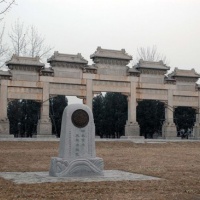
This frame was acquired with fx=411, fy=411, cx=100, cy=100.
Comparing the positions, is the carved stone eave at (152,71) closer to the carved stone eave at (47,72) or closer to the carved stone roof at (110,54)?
the carved stone roof at (110,54)

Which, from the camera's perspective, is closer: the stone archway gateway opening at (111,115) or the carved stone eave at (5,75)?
the carved stone eave at (5,75)

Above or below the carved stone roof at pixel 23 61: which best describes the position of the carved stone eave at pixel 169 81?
below

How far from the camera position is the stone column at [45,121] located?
89.5ft

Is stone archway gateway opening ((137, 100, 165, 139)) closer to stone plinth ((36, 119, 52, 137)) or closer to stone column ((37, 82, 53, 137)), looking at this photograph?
stone column ((37, 82, 53, 137))

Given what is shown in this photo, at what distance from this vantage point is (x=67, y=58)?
28.2m

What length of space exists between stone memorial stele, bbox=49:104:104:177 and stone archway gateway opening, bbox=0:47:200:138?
629 inches

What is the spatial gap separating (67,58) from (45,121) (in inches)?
180

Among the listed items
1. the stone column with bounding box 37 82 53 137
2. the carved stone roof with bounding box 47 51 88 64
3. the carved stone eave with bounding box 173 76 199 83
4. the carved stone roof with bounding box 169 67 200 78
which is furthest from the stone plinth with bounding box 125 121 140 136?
the stone column with bounding box 37 82 53 137

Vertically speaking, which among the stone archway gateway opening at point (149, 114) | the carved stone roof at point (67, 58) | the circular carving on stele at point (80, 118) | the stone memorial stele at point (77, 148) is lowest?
the stone memorial stele at point (77, 148)

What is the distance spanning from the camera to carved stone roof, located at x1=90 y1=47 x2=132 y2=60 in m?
29.0

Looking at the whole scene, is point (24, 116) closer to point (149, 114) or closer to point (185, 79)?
point (149, 114)

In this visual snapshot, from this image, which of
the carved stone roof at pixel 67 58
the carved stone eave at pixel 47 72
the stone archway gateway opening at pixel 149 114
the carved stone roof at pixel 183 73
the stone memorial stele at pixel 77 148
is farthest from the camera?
the stone archway gateway opening at pixel 149 114

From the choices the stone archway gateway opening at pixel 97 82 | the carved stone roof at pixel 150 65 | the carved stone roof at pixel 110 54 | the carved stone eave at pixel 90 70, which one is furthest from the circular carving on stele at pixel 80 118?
the carved stone roof at pixel 150 65

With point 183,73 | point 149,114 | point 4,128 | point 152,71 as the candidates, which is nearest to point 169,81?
point 183,73
